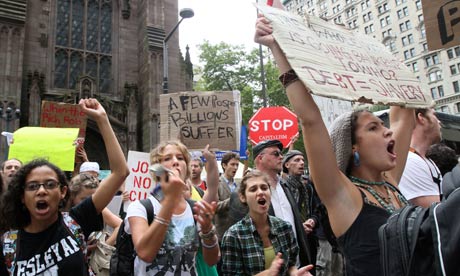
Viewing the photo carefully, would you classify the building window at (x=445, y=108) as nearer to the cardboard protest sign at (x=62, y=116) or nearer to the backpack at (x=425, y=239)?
the cardboard protest sign at (x=62, y=116)

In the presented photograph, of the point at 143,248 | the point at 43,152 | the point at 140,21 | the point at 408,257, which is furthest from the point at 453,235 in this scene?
the point at 140,21

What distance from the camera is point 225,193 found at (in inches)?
203

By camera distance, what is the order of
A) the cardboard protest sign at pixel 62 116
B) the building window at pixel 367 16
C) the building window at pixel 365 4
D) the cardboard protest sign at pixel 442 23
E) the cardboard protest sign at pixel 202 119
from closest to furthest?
the cardboard protest sign at pixel 442 23
the cardboard protest sign at pixel 202 119
the cardboard protest sign at pixel 62 116
the building window at pixel 367 16
the building window at pixel 365 4

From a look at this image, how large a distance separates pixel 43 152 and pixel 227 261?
10.6 ft

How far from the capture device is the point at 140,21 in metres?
20.3

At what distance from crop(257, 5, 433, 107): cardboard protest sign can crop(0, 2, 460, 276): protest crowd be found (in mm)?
75

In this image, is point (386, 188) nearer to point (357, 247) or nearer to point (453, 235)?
point (357, 247)

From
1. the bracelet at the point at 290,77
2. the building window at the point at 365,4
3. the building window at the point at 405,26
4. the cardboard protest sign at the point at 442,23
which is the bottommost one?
the bracelet at the point at 290,77

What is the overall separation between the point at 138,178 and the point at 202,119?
1430mm

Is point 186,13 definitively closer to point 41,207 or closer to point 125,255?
point 41,207

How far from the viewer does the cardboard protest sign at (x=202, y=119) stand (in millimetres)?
4973

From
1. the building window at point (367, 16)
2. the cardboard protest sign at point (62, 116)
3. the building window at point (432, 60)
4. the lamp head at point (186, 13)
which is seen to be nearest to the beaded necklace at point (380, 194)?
the cardboard protest sign at point (62, 116)

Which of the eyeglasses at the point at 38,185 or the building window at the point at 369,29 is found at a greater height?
the building window at the point at 369,29

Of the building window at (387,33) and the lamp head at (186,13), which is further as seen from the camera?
the building window at (387,33)
